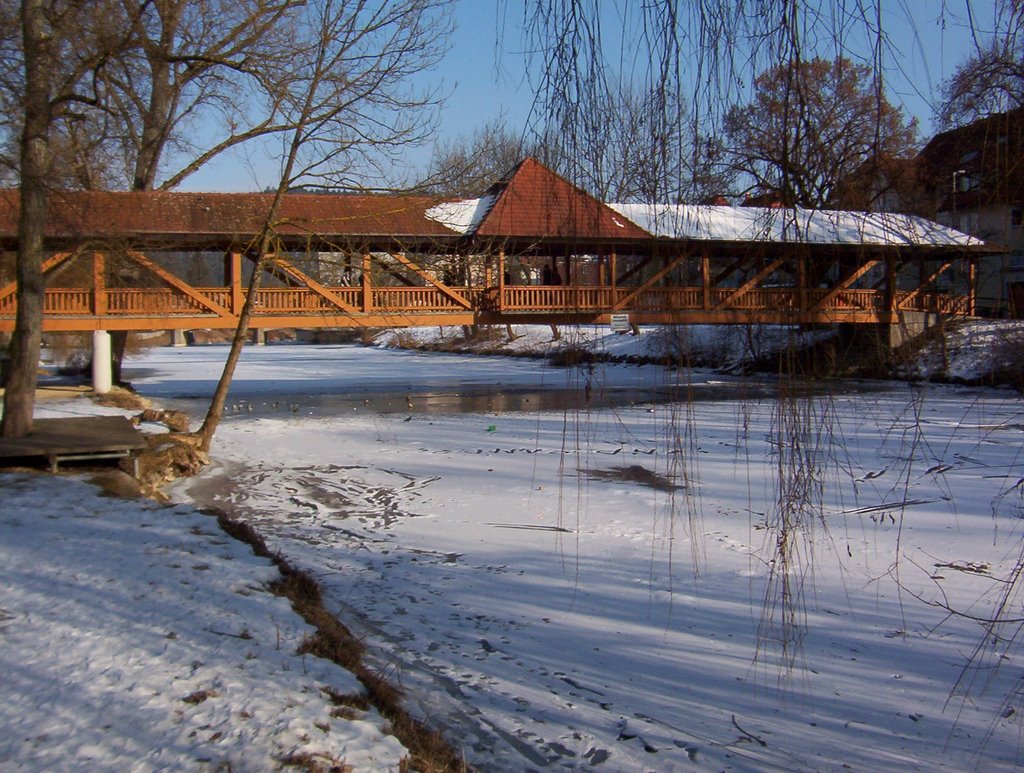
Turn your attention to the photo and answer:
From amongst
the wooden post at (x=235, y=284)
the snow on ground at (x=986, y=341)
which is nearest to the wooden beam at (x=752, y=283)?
the snow on ground at (x=986, y=341)

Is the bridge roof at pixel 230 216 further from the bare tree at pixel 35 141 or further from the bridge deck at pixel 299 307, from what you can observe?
the bare tree at pixel 35 141

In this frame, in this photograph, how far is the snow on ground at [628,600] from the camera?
4852 millimetres

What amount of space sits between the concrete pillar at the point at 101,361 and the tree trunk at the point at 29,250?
1356cm

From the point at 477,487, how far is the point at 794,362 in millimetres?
10949

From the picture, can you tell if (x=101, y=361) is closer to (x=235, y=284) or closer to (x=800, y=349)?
(x=235, y=284)

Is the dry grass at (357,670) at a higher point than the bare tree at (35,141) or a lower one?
lower

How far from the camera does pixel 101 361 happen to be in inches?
1019

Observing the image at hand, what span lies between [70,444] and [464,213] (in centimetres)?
1632

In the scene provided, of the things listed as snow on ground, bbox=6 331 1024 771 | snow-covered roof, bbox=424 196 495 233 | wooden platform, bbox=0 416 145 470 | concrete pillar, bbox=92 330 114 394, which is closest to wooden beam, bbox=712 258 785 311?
snow on ground, bbox=6 331 1024 771

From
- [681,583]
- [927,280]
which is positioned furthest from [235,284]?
[927,280]

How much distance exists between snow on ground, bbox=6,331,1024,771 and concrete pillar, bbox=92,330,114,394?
40.6ft

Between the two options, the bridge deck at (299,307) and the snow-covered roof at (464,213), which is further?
the bridge deck at (299,307)

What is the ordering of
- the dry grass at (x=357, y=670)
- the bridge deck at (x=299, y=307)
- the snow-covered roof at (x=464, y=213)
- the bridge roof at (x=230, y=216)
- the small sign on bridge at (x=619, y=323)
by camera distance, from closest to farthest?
the dry grass at (x=357, y=670) < the small sign on bridge at (x=619, y=323) < the bridge roof at (x=230, y=216) < the snow-covered roof at (x=464, y=213) < the bridge deck at (x=299, y=307)

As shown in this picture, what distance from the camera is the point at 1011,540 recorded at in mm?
10211
